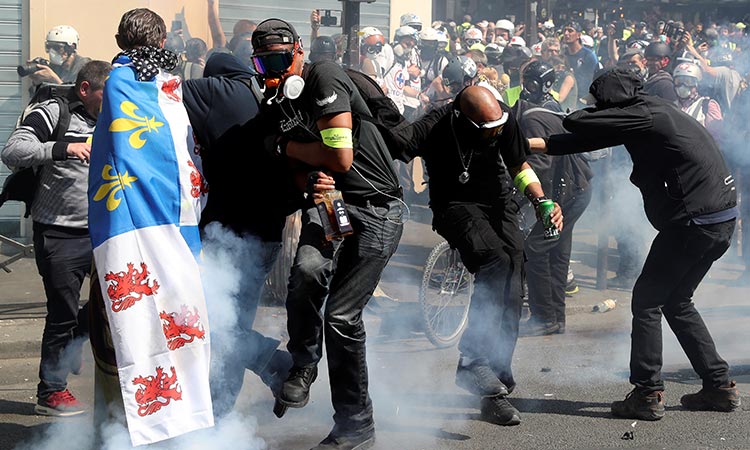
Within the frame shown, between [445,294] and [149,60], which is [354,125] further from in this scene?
[445,294]

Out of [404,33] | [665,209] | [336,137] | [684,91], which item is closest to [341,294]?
[336,137]

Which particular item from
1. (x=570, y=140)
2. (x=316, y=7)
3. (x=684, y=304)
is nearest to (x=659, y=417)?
(x=684, y=304)

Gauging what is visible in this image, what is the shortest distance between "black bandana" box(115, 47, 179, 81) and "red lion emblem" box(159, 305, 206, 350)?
1.00m

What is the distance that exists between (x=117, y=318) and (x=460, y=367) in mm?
2347

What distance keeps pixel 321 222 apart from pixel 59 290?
185 centimetres

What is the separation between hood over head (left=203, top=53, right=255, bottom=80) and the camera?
534 cm

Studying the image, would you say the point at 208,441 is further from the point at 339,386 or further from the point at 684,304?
the point at 684,304

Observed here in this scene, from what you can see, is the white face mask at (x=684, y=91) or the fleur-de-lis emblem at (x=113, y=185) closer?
the fleur-de-lis emblem at (x=113, y=185)

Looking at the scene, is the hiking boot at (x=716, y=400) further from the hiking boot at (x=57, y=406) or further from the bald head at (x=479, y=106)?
the hiking boot at (x=57, y=406)

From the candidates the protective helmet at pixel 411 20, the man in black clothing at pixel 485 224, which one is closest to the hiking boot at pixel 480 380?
the man in black clothing at pixel 485 224

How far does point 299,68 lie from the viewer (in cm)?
513

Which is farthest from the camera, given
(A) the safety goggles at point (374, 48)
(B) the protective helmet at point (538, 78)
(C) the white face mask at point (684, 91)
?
(A) the safety goggles at point (374, 48)

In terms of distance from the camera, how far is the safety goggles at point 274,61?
5023 mm

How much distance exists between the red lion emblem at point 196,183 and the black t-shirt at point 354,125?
1.73 ft
